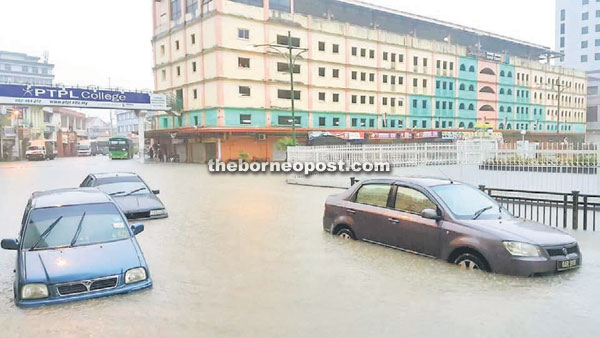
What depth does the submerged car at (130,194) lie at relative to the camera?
12.3 metres

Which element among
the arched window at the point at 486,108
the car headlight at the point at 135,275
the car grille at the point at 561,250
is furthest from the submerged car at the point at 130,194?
the arched window at the point at 486,108

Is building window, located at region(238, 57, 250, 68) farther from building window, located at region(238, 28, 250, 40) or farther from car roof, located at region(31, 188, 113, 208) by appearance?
car roof, located at region(31, 188, 113, 208)

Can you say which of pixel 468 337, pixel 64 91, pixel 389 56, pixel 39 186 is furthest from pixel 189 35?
pixel 468 337

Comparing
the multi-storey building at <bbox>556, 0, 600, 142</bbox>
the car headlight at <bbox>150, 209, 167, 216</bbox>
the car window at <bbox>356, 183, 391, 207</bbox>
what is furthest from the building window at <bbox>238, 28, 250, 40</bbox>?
the multi-storey building at <bbox>556, 0, 600, 142</bbox>

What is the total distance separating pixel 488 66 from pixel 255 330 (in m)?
69.8

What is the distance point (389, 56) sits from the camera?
182 feet

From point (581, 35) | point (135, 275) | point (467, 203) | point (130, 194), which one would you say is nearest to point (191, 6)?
point (130, 194)

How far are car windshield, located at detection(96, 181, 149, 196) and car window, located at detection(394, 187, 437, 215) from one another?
26.0 ft

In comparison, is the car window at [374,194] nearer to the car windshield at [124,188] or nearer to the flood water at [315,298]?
the flood water at [315,298]

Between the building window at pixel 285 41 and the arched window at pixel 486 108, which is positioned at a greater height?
the building window at pixel 285 41

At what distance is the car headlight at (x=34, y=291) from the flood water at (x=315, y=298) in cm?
17

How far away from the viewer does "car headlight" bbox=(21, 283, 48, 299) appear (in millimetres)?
5621

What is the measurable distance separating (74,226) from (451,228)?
18.5ft

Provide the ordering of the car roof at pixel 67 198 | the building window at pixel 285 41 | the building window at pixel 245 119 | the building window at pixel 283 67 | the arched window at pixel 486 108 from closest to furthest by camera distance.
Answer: the car roof at pixel 67 198 < the building window at pixel 245 119 < the building window at pixel 285 41 < the building window at pixel 283 67 < the arched window at pixel 486 108
